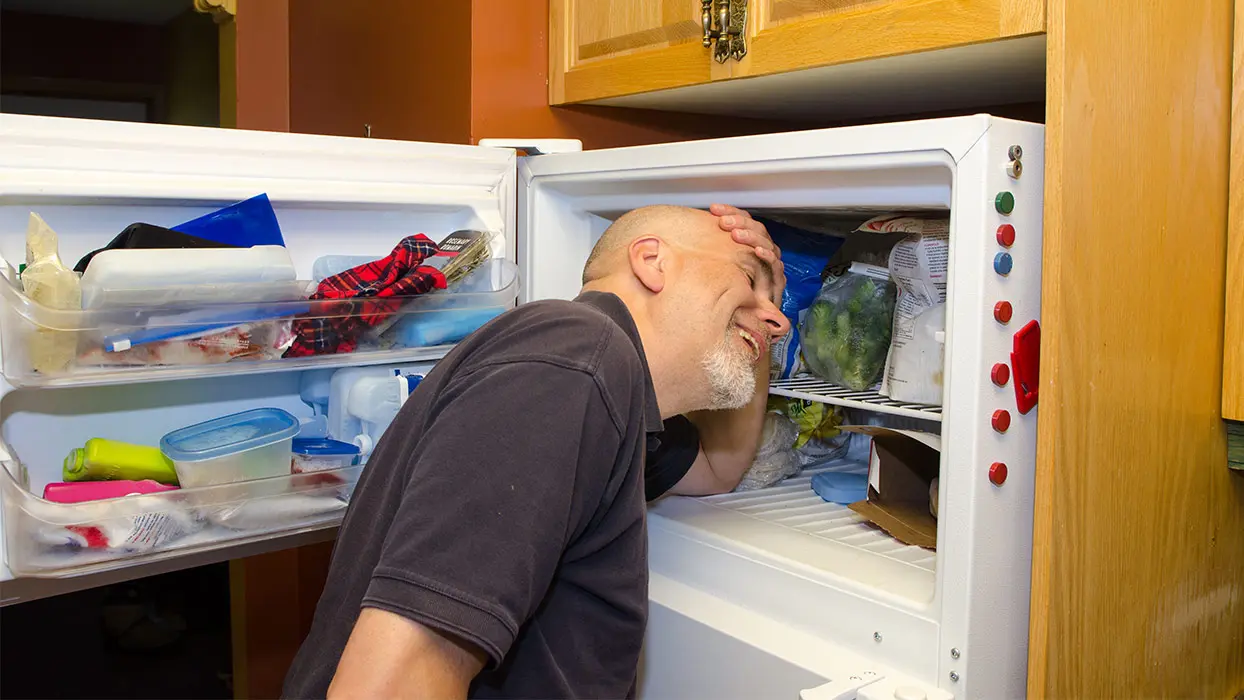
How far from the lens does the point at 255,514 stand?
117 cm

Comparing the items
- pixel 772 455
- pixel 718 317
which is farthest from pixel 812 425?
pixel 718 317

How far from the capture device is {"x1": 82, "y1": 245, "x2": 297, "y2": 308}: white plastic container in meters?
1.03

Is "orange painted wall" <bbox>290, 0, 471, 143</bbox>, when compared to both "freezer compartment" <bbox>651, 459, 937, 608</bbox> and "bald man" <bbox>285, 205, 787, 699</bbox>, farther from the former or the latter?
"freezer compartment" <bbox>651, 459, 937, 608</bbox>

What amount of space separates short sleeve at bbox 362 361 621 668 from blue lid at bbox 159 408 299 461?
1.01 ft

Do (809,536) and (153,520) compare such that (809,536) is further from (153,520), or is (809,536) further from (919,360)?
(153,520)

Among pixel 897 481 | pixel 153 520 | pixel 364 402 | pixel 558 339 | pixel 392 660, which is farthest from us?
pixel 897 481

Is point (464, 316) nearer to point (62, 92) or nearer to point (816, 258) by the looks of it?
point (816, 258)

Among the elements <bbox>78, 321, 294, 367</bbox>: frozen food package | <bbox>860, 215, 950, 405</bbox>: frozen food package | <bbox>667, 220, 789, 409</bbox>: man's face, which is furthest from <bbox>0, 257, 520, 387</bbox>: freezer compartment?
<bbox>860, 215, 950, 405</bbox>: frozen food package

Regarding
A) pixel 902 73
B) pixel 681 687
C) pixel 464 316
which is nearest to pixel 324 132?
pixel 464 316

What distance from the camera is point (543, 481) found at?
90 centimetres

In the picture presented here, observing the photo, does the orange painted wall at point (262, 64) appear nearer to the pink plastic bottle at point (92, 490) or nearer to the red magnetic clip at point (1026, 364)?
the pink plastic bottle at point (92, 490)

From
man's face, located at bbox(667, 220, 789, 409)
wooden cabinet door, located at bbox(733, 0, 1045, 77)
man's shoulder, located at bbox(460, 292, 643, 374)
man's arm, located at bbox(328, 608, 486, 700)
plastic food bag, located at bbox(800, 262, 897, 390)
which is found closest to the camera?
man's arm, located at bbox(328, 608, 486, 700)

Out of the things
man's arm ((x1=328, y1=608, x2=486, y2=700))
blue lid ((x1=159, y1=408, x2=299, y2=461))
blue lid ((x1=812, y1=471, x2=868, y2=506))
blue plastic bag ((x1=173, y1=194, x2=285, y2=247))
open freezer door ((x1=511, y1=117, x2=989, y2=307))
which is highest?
open freezer door ((x1=511, y1=117, x2=989, y2=307))

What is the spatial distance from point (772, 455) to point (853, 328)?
0.31 metres
